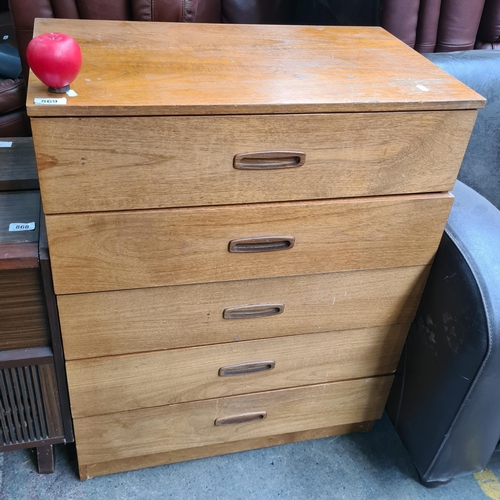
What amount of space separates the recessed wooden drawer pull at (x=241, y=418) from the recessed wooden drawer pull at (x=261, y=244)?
1.37 ft

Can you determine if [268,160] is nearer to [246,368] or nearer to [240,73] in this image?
[240,73]

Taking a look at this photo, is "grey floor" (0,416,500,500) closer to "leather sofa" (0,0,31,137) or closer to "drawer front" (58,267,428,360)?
"drawer front" (58,267,428,360)

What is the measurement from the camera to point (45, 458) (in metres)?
1.16

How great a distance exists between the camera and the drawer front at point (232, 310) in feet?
3.05

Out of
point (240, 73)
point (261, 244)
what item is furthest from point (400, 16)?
point (261, 244)

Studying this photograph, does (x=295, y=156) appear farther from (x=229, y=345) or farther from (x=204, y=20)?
(x=204, y=20)

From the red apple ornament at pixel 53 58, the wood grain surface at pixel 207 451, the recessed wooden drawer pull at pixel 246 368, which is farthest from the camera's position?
the wood grain surface at pixel 207 451

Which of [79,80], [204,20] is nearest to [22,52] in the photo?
[204,20]

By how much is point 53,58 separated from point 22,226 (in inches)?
12.4

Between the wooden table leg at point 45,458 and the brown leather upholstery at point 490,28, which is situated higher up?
the brown leather upholstery at point 490,28

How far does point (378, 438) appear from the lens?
1.32 m

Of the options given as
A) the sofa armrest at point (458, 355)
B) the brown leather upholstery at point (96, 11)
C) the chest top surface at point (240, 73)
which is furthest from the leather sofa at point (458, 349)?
the brown leather upholstery at point (96, 11)

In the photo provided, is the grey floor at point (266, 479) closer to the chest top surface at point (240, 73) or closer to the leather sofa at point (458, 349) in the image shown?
the leather sofa at point (458, 349)

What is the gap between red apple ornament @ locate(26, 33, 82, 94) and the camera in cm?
69
